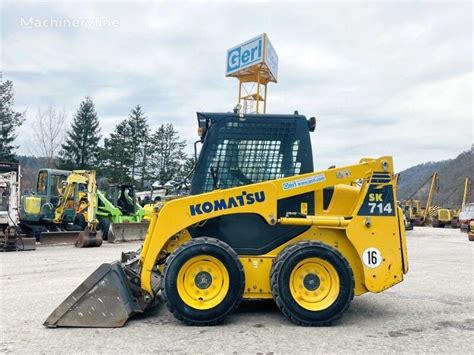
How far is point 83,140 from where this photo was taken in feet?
154

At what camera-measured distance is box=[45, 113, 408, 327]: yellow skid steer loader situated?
17.3ft

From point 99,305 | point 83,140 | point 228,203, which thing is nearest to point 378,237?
point 228,203

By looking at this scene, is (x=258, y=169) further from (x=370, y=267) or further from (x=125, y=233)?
(x=125, y=233)

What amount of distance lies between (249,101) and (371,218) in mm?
26470

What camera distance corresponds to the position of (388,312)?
6.12 m

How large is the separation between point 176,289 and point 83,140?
44500mm

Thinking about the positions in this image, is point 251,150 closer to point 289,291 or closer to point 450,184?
point 289,291

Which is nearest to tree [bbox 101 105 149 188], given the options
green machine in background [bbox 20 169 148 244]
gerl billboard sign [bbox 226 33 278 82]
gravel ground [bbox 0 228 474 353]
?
gerl billboard sign [bbox 226 33 278 82]

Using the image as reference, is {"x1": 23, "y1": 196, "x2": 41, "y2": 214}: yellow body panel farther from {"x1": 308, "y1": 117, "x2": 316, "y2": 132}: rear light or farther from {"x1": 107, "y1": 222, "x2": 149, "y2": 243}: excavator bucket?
{"x1": 308, "y1": 117, "x2": 316, "y2": 132}: rear light

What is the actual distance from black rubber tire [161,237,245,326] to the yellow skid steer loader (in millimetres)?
11

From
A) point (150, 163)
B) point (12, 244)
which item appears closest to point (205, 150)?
point (12, 244)

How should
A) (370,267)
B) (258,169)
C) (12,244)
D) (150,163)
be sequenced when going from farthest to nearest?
(150,163)
(12,244)
(258,169)
(370,267)

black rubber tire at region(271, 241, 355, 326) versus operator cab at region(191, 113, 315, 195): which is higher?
operator cab at region(191, 113, 315, 195)

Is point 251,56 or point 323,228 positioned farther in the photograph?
point 251,56
